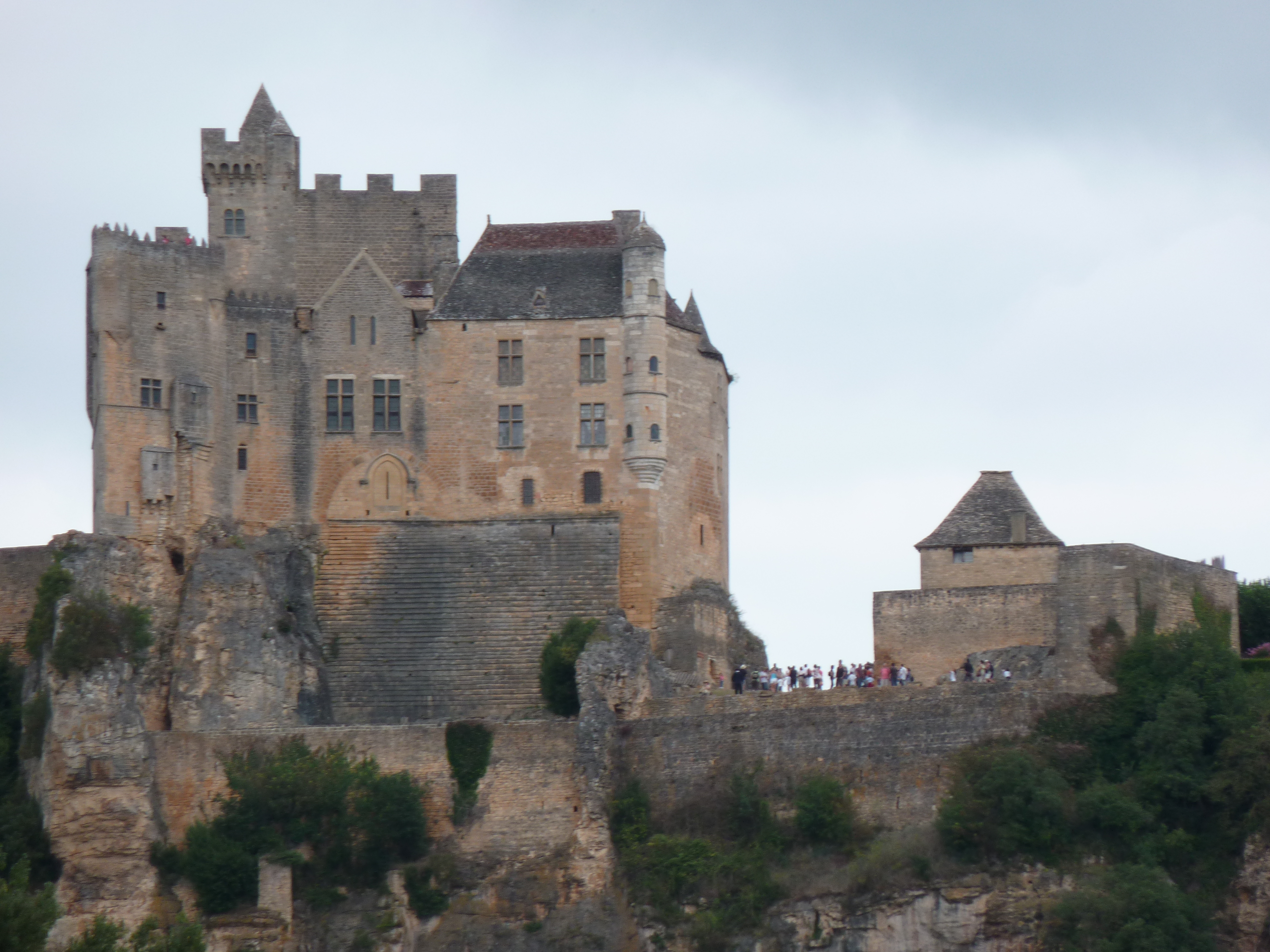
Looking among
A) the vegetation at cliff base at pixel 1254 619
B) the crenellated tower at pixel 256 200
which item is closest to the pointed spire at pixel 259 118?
the crenellated tower at pixel 256 200

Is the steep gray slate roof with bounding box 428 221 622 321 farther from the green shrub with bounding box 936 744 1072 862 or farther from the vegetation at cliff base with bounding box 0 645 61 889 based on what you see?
the green shrub with bounding box 936 744 1072 862

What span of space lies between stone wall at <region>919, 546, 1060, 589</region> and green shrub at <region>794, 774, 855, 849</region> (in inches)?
228

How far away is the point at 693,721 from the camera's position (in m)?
62.8

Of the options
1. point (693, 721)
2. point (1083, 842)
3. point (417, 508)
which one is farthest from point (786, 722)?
point (417, 508)

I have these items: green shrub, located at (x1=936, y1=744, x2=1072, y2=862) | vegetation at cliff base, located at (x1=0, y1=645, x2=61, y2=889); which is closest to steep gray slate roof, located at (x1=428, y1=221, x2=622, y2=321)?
vegetation at cliff base, located at (x1=0, y1=645, x2=61, y2=889)

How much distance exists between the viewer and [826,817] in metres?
60.6

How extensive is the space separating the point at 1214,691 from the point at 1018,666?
13.8ft

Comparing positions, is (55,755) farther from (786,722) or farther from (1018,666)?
(1018,666)

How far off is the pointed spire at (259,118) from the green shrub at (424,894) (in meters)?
18.3

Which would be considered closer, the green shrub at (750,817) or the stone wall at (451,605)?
the green shrub at (750,817)

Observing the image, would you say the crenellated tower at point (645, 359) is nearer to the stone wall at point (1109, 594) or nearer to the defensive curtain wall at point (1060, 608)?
the defensive curtain wall at point (1060, 608)

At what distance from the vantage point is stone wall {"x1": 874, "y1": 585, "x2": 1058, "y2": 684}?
63.5 m

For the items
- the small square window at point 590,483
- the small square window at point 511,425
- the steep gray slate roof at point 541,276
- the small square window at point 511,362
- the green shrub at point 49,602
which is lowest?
the green shrub at point 49,602

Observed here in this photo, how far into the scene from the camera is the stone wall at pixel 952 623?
208 feet
